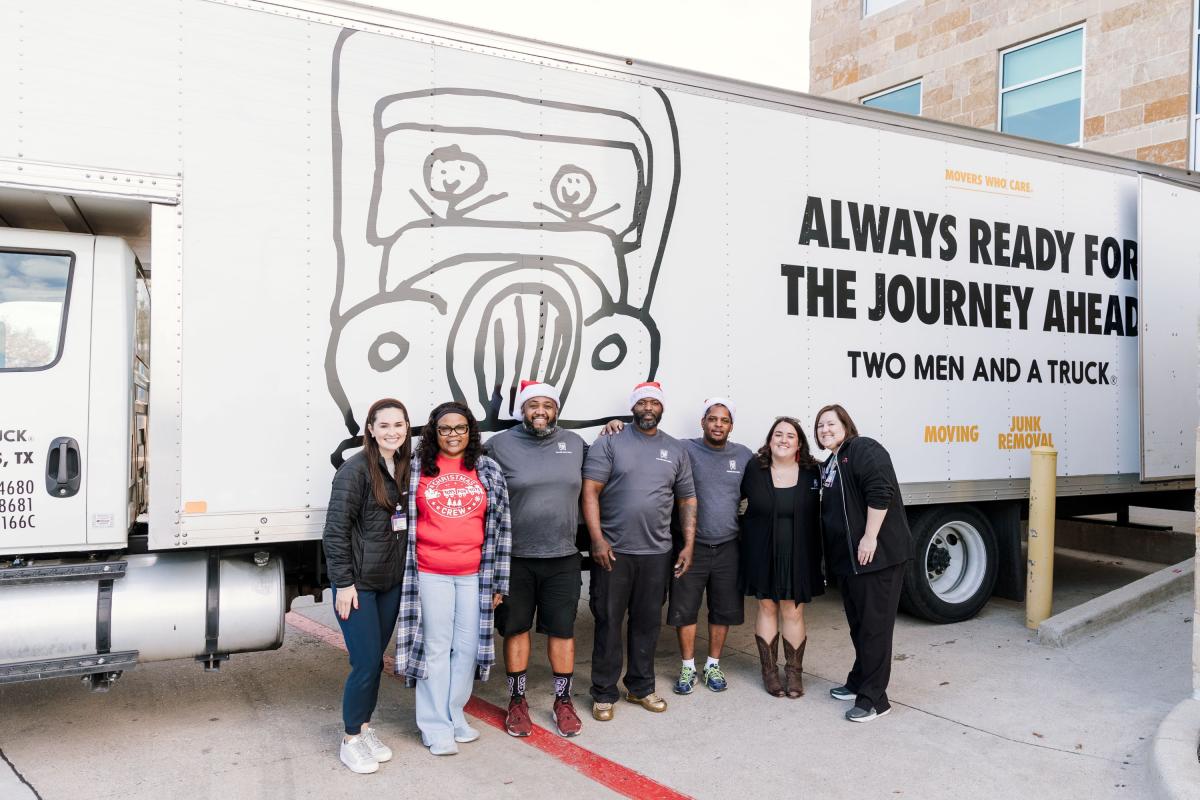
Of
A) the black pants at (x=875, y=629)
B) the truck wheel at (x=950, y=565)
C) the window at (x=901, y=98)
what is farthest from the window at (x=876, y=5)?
the black pants at (x=875, y=629)

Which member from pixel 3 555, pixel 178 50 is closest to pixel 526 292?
pixel 178 50

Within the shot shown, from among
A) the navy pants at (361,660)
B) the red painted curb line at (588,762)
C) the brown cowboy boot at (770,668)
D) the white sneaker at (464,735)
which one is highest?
the navy pants at (361,660)

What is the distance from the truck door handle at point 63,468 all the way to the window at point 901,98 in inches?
561

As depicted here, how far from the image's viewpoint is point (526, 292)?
17.0ft


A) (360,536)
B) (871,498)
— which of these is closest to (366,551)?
(360,536)

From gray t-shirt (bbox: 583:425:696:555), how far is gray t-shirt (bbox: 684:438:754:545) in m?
0.34

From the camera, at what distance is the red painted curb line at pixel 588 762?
13.7ft

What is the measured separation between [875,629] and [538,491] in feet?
6.72

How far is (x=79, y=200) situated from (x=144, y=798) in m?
2.79

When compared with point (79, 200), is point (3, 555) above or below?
below

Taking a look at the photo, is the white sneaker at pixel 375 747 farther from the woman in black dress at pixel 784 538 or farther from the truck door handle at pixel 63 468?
the woman in black dress at pixel 784 538

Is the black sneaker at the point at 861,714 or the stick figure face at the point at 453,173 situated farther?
the black sneaker at the point at 861,714

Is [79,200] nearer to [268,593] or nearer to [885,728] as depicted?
[268,593]

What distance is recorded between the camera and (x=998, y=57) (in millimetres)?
14406
